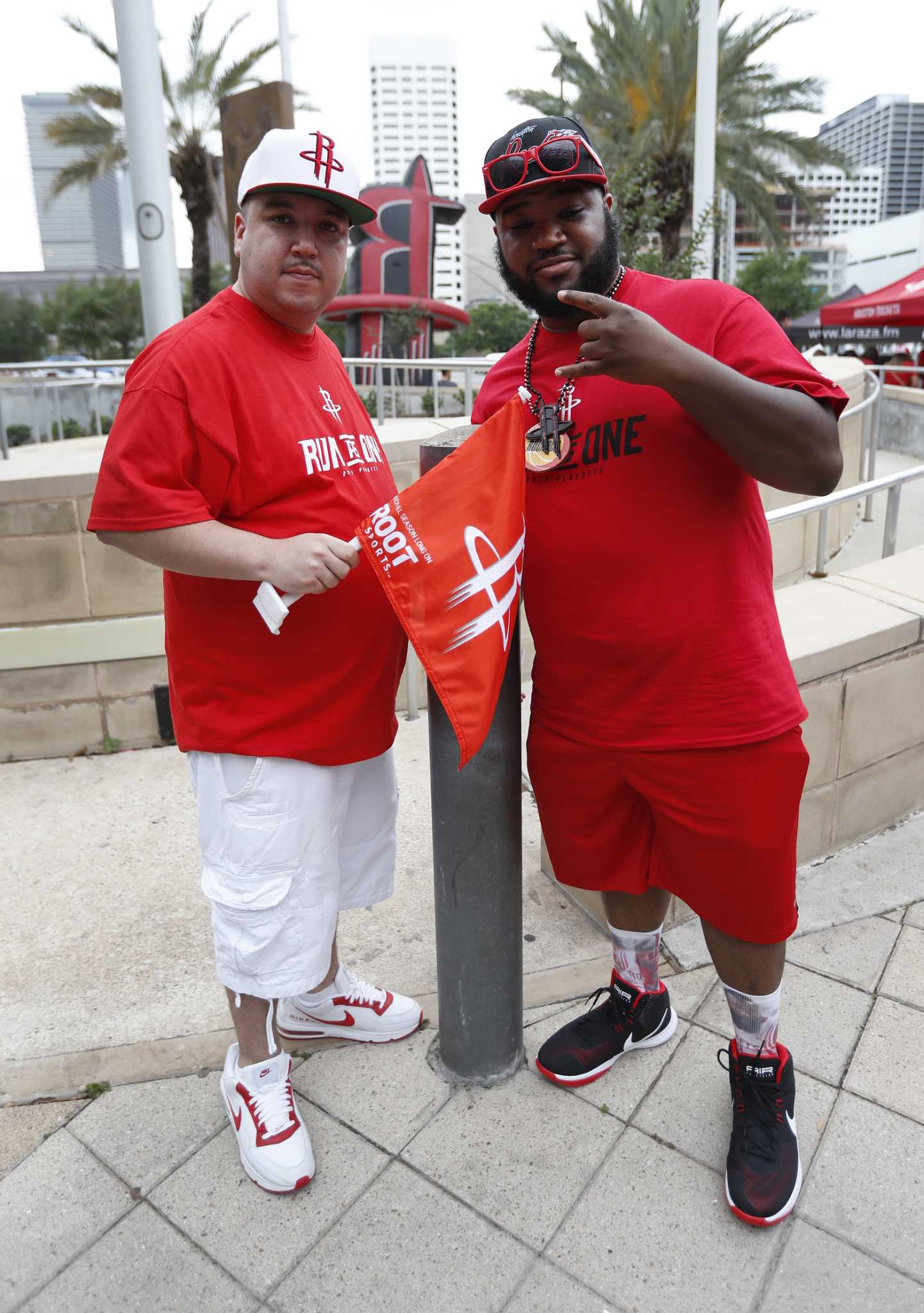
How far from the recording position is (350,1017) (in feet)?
8.07

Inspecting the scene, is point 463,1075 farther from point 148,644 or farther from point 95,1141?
point 148,644

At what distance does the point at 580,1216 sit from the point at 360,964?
1095mm

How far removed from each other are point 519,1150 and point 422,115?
5893 inches

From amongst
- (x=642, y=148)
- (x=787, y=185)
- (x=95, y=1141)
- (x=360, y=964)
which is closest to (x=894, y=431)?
(x=642, y=148)

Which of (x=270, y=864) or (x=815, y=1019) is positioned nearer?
(x=270, y=864)

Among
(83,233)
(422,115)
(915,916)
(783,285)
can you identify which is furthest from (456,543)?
(422,115)

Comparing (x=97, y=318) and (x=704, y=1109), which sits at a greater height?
(x=97, y=318)

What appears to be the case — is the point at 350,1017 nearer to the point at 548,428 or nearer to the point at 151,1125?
the point at 151,1125

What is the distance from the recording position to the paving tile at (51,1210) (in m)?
1.85

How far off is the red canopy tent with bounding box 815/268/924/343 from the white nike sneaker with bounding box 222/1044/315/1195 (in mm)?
16854

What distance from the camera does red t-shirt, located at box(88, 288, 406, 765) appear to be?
175cm

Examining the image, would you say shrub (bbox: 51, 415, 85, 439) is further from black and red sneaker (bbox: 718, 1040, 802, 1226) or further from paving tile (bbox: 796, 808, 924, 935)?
black and red sneaker (bbox: 718, 1040, 802, 1226)

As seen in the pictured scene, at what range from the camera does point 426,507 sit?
179 centimetres

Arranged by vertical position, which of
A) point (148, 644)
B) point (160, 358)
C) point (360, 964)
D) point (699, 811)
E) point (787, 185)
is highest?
point (787, 185)
